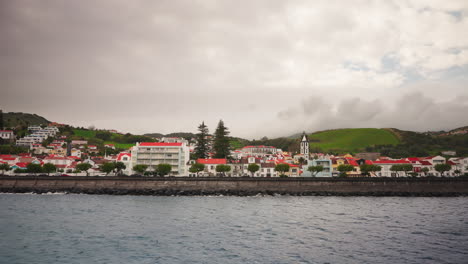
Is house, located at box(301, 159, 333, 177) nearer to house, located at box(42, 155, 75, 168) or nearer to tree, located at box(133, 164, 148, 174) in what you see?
tree, located at box(133, 164, 148, 174)

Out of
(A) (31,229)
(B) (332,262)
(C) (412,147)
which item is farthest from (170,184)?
(C) (412,147)

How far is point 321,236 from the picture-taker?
2997cm

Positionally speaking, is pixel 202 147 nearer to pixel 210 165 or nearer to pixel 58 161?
pixel 210 165

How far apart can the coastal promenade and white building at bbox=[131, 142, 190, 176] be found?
887 inches

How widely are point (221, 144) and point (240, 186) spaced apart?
41.8 meters

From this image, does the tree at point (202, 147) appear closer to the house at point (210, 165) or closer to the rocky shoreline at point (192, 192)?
the house at point (210, 165)

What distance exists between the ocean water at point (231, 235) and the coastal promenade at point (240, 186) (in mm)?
22608

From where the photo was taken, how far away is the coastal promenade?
69625mm

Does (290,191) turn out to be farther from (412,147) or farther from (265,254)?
(412,147)

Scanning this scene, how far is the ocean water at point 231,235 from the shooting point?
2372 cm

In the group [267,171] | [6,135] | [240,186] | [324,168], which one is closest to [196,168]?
[240,186]

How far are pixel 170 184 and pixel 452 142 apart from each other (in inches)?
7345

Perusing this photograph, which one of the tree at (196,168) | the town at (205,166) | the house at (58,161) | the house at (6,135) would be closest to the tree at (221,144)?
the town at (205,166)

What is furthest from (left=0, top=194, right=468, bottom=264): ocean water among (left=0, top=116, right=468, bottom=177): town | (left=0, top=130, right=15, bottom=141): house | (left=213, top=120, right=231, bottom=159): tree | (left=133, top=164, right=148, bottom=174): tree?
(left=0, top=130, right=15, bottom=141): house
